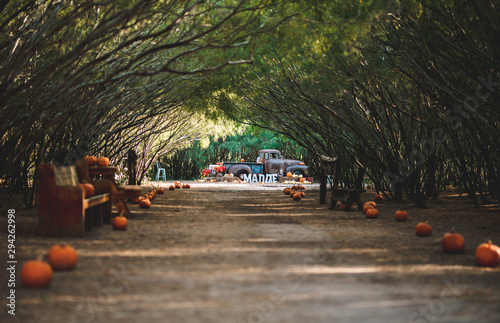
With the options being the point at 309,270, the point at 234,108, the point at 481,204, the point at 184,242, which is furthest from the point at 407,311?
the point at 234,108

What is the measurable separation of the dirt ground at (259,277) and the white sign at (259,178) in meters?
22.0

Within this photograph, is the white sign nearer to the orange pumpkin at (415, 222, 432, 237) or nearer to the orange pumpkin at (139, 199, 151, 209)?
the orange pumpkin at (139, 199, 151, 209)

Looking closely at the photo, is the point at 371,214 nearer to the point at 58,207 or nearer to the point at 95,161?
the point at 95,161

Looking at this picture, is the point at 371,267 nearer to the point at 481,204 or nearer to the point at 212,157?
the point at 481,204

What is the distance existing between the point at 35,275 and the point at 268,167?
1058 inches

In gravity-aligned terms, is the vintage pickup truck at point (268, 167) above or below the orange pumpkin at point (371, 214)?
above

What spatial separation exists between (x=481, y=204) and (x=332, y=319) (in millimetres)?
9940

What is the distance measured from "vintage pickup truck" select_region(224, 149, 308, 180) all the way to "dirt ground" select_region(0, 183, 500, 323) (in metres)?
22.4

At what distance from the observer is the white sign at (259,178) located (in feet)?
98.3

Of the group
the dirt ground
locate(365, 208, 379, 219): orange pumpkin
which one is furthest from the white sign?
the dirt ground

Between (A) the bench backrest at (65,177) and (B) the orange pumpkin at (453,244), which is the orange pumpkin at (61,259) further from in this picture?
(B) the orange pumpkin at (453,244)

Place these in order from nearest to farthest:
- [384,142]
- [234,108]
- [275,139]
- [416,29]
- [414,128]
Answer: [416,29] → [384,142] → [414,128] → [234,108] → [275,139]

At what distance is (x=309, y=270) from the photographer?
4539 mm

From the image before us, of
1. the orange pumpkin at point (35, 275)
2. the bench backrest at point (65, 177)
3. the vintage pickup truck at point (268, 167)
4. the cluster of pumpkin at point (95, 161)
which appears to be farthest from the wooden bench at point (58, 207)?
the vintage pickup truck at point (268, 167)
